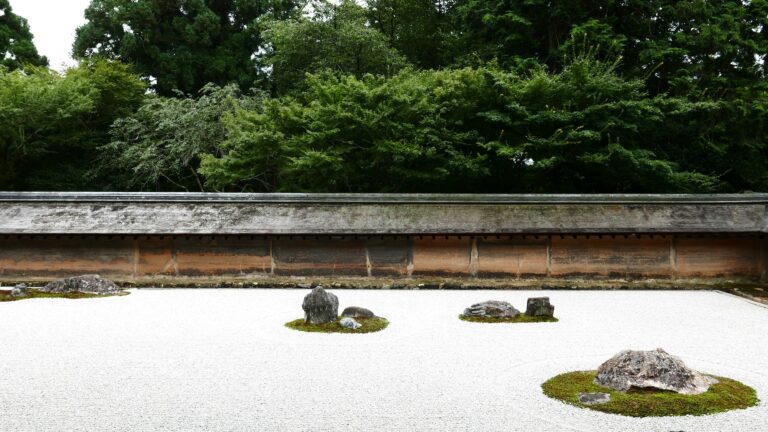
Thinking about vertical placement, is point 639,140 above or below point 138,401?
above

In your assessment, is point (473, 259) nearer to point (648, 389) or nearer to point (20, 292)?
point (648, 389)

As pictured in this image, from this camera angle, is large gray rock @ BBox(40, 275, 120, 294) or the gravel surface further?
large gray rock @ BBox(40, 275, 120, 294)

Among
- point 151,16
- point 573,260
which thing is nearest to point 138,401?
point 573,260

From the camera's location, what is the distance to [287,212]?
14117mm

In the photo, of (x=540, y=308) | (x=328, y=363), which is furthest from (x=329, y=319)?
(x=540, y=308)

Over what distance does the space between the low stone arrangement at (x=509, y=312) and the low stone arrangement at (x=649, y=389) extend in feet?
11.3

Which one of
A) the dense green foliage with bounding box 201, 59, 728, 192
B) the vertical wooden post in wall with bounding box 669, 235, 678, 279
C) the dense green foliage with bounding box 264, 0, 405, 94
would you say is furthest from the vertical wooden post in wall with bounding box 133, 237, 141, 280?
the vertical wooden post in wall with bounding box 669, 235, 678, 279

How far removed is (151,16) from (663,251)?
26777mm

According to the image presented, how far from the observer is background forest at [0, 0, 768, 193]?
18.4 meters

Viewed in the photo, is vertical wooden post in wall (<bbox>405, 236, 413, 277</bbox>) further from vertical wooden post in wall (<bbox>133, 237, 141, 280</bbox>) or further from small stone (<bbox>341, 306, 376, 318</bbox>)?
vertical wooden post in wall (<bbox>133, 237, 141, 280</bbox>)

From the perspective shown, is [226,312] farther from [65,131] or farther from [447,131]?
[65,131]

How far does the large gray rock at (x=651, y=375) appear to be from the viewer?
5.35m

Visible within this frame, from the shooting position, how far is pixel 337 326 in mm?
8484

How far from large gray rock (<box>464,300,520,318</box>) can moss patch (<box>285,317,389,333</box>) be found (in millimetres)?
1615
